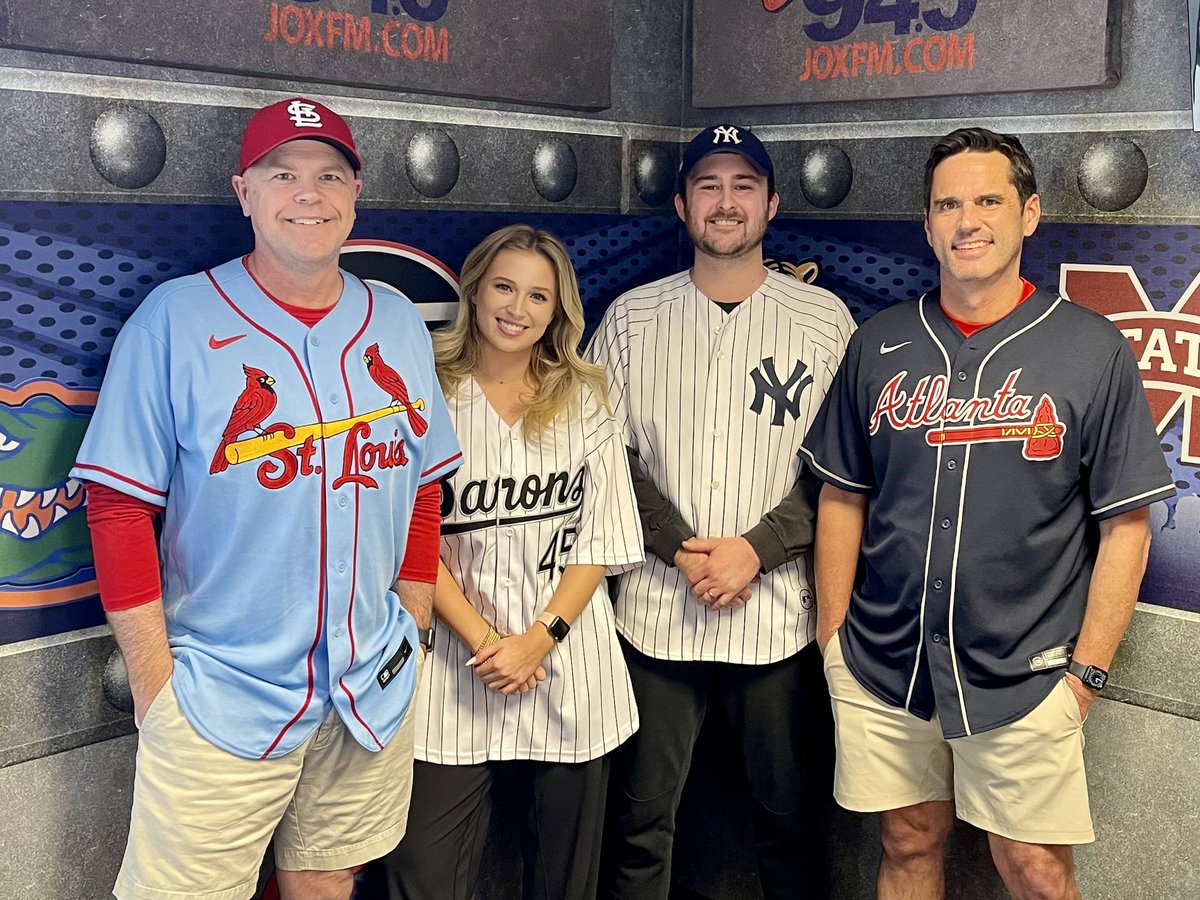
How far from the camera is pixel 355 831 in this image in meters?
2.11

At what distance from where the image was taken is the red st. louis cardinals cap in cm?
194

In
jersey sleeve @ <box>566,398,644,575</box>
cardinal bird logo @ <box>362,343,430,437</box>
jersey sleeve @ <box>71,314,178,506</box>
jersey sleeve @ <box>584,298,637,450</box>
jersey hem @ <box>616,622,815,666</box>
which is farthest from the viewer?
jersey sleeve @ <box>584,298,637,450</box>

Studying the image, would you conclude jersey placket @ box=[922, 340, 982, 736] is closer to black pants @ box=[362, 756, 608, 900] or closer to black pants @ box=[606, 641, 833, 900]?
black pants @ box=[606, 641, 833, 900]

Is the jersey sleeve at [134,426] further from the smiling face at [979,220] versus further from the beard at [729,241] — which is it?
the smiling face at [979,220]

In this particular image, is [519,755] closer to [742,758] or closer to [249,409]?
[742,758]

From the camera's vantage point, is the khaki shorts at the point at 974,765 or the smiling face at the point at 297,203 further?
the khaki shorts at the point at 974,765

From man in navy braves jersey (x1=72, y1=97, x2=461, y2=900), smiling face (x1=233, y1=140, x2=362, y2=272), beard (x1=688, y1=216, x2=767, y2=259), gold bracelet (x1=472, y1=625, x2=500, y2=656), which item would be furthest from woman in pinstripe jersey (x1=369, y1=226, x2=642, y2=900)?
smiling face (x1=233, y1=140, x2=362, y2=272)

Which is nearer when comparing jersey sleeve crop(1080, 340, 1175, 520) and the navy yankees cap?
jersey sleeve crop(1080, 340, 1175, 520)

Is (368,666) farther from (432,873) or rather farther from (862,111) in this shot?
(862,111)

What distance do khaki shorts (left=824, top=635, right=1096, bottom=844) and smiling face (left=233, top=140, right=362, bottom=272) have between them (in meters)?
1.21

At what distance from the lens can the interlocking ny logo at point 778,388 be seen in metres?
2.54

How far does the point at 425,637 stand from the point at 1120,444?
1256 millimetres

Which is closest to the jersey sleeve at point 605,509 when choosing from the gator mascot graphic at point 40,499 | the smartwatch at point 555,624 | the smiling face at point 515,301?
the smartwatch at point 555,624

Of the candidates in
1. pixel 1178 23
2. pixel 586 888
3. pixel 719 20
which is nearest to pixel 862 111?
pixel 719 20
